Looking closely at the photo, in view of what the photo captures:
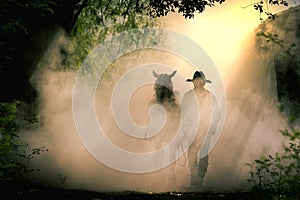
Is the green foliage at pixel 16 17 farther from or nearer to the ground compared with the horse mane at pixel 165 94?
nearer to the ground

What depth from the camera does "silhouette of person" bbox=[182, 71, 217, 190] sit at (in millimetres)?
13523

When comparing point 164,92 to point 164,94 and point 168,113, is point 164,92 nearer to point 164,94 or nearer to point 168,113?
point 164,94

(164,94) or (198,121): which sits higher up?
(164,94)

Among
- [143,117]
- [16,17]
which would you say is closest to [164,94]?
[16,17]

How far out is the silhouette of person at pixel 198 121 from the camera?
13523mm

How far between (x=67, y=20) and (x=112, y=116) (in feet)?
52.6

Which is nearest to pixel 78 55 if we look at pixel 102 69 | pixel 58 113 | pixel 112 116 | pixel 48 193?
pixel 102 69

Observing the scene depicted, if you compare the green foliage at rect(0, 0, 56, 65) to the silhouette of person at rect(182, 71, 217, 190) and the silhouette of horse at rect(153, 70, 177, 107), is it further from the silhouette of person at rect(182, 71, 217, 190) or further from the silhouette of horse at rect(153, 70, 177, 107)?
the silhouette of person at rect(182, 71, 217, 190)

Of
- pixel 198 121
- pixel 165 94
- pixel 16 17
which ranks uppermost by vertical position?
pixel 165 94

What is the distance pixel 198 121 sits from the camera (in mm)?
13727

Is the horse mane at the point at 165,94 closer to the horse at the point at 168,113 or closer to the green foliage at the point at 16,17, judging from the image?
the horse at the point at 168,113

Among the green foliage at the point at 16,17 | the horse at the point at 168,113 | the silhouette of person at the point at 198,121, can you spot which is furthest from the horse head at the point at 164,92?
the green foliage at the point at 16,17

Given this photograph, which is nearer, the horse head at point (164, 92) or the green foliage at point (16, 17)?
the green foliage at point (16, 17)

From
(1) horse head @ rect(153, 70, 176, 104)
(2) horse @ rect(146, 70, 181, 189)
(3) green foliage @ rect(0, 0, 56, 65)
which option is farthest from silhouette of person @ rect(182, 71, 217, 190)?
(3) green foliage @ rect(0, 0, 56, 65)
